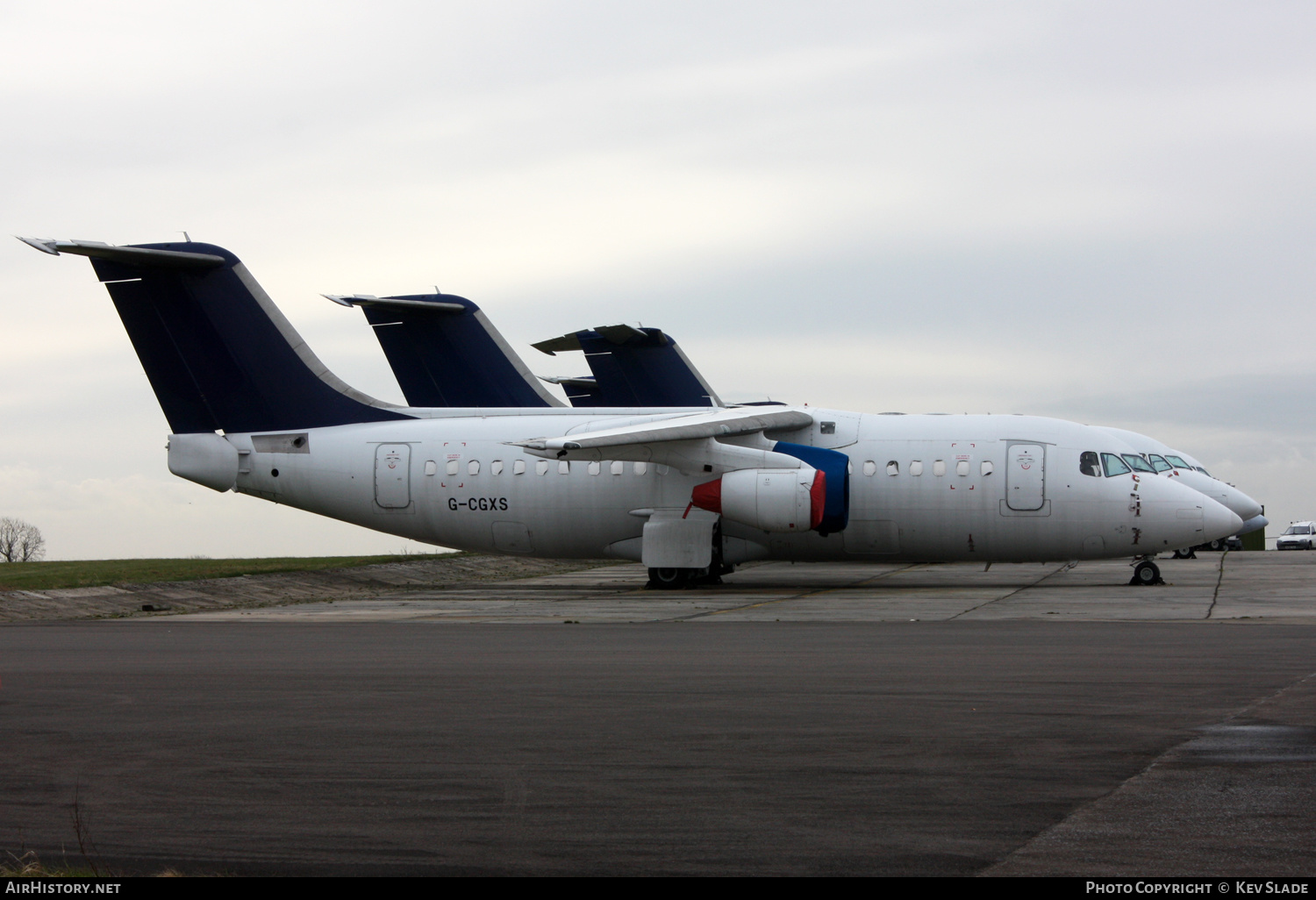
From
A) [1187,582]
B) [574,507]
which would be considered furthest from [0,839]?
[1187,582]

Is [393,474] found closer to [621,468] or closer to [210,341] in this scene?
[210,341]

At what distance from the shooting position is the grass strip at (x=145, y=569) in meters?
28.2

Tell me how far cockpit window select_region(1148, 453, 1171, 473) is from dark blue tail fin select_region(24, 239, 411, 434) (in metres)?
18.7

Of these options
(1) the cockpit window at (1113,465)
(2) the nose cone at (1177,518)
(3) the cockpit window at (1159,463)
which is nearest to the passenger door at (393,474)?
(1) the cockpit window at (1113,465)

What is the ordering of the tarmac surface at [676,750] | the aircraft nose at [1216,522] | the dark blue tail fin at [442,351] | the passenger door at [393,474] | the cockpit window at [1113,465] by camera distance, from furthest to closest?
1. the dark blue tail fin at [442,351]
2. the passenger door at [393,474]
3. the cockpit window at [1113,465]
4. the aircraft nose at [1216,522]
5. the tarmac surface at [676,750]

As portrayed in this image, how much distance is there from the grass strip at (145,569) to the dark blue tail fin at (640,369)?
739 cm

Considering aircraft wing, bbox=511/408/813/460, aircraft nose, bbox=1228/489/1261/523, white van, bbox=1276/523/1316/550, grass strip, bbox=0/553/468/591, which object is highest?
aircraft wing, bbox=511/408/813/460

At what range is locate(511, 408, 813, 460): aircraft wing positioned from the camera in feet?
88.5

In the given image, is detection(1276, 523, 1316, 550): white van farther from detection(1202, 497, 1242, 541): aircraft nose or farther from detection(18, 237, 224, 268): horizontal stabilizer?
detection(18, 237, 224, 268): horizontal stabilizer

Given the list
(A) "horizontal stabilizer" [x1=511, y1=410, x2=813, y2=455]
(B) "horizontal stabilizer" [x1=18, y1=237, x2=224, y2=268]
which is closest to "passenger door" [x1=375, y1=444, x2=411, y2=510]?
(A) "horizontal stabilizer" [x1=511, y1=410, x2=813, y2=455]

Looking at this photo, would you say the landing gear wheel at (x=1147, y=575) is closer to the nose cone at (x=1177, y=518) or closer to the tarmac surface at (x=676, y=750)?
the nose cone at (x=1177, y=518)

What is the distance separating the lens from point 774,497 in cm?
2784

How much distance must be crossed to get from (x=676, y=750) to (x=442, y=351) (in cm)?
3055

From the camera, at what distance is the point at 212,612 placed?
2497 centimetres
